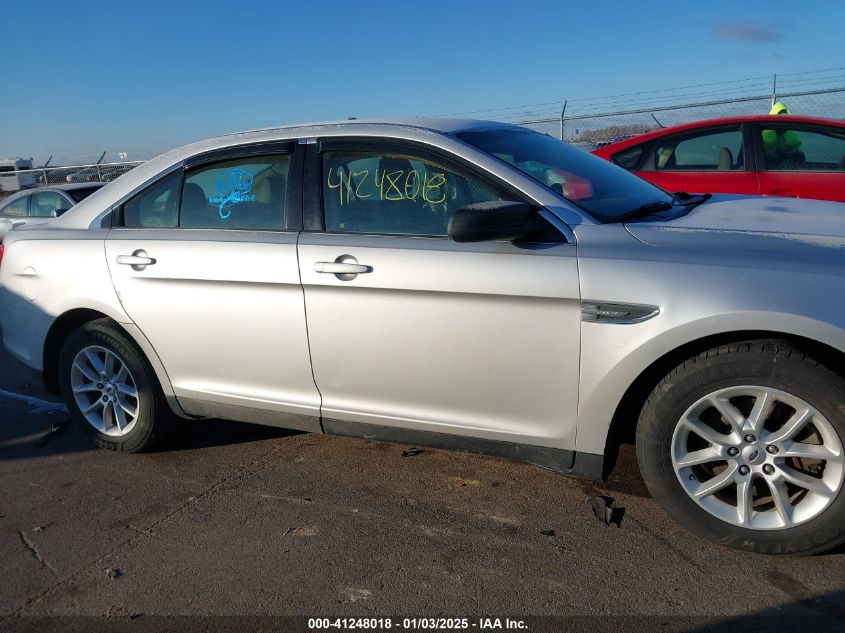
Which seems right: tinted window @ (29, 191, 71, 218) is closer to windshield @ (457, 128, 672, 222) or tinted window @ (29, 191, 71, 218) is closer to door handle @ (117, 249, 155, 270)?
door handle @ (117, 249, 155, 270)

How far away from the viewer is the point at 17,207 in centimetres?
1180

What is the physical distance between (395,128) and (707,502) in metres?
2.12

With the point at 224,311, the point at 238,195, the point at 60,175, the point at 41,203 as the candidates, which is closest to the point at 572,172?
the point at 238,195

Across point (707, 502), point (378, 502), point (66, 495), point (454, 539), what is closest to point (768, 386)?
point (707, 502)

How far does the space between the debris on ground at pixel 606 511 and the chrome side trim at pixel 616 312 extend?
92 centimetres

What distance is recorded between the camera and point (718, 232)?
9.56ft

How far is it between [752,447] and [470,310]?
3.90 feet

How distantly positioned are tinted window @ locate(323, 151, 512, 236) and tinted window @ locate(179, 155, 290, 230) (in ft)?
0.89

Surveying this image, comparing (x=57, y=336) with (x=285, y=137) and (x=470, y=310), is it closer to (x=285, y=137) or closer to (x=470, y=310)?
(x=285, y=137)

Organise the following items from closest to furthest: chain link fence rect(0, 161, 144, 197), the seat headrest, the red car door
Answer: the seat headrest < the red car door < chain link fence rect(0, 161, 144, 197)

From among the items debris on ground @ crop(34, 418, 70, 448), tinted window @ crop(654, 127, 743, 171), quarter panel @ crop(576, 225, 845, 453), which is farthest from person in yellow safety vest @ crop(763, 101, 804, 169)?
debris on ground @ crop(34, 418, 70, 448)

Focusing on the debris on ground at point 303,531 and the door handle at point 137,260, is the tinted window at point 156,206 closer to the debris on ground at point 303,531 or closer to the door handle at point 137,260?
the door handle at point 137,260

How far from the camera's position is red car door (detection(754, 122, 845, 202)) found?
6602mm

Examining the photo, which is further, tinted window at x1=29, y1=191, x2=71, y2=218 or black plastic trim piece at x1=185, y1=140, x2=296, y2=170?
tinted window at x1=29, y1=191, x2=71, y2=218
